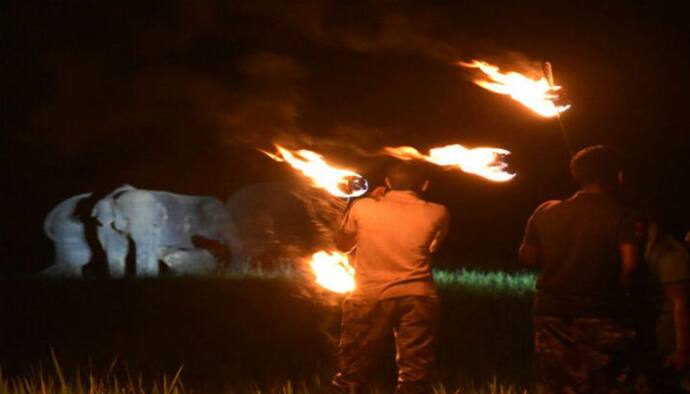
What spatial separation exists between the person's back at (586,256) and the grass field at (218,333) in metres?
2.15

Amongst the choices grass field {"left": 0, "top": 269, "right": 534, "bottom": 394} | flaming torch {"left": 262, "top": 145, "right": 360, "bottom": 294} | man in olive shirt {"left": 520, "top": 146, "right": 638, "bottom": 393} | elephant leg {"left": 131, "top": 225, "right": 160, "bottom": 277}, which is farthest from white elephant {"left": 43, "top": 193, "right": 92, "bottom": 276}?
man in olive shirt {"left": 520, "top": 146, "right": 638, "bottom": 393}

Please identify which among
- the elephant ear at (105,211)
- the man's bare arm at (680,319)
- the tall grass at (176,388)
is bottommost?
the tall grass at (176,388)

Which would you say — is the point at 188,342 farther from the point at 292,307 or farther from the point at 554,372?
the point at 554,372

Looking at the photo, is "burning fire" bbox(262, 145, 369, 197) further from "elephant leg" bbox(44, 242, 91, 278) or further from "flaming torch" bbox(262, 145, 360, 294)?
"elephant leg" bbox(44, 242, 91, 278)

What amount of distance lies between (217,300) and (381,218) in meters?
6.74

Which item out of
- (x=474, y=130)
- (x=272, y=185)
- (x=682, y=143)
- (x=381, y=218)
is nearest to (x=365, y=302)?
(x=381, y=218)

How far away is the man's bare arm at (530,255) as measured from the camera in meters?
6.08

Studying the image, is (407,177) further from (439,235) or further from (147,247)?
(147,247)

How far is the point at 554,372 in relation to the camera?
235 inches

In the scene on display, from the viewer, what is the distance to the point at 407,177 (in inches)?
282

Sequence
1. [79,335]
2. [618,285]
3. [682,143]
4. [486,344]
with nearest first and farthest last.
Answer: [618,285] → [486,344] → [79,335] → [682,143]

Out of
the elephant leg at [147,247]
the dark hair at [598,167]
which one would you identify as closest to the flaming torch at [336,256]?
the dark hair at [598,167]

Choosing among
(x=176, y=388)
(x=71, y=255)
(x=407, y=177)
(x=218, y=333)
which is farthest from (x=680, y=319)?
(x=71, y=255)

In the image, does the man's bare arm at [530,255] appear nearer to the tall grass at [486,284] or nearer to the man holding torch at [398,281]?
the man holding torch at [398,281]
